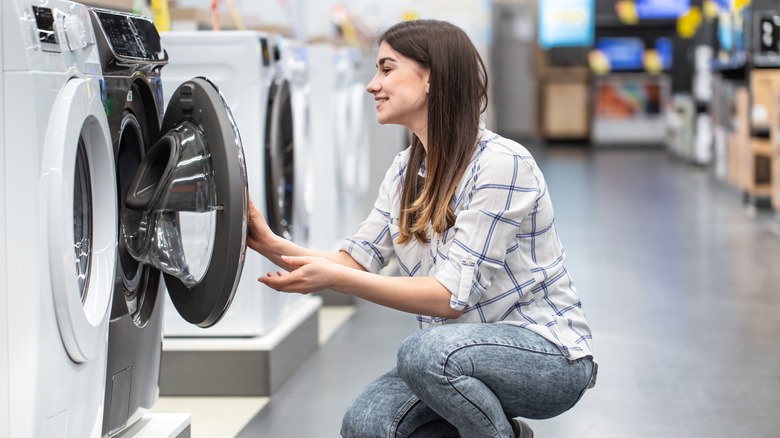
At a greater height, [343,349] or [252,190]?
[252,190]

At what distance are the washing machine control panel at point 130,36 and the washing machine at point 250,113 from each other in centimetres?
73

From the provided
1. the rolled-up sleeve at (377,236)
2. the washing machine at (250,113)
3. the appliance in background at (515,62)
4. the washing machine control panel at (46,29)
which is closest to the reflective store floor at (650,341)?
the washing machine at (250,113)

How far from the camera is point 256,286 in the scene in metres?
2.70

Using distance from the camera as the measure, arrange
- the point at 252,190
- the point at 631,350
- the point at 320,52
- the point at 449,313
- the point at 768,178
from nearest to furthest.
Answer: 1. the point at 449,313
2. the point at 252,190
3. the point at 631,350
4. the point at 320,52
5. the point at 768,178

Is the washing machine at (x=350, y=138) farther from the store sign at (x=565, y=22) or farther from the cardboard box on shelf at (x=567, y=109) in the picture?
the store sign at (x=565, y=22)

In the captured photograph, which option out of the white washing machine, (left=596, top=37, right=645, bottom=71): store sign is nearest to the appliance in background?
(left=596, top=37, right=645, bottom=71): store sign

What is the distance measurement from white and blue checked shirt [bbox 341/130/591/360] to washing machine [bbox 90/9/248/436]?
15.1 inches

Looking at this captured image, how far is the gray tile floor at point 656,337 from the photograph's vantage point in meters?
2.47

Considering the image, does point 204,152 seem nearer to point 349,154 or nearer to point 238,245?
point 238,245

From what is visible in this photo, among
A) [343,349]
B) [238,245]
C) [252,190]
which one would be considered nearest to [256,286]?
[252,190]

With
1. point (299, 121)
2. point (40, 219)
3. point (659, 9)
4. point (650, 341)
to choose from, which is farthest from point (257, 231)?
point (659, 9)

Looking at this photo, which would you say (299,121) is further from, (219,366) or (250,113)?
(219,366)

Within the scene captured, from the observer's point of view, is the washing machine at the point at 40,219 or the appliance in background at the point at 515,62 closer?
the washing machine at the point at 40,219

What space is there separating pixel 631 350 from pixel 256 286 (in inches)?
51.7
